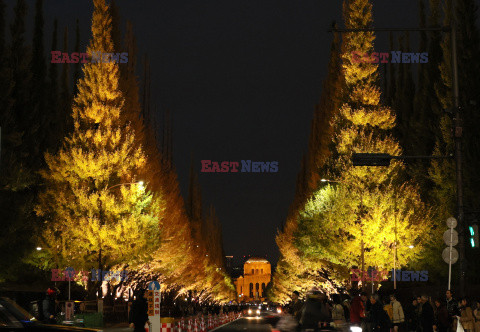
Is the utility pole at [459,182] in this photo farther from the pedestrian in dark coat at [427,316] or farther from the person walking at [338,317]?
the person walking at [338,317]

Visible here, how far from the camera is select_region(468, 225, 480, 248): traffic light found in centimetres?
1680

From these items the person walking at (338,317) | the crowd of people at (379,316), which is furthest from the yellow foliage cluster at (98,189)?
the crowd of people at (379,316)

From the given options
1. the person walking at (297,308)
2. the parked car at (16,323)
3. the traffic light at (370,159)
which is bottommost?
the person walking at (297,308)

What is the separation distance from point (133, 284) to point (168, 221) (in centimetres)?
551

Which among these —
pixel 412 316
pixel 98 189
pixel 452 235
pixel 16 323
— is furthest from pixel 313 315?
pixel 98 189

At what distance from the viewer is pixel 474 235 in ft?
55.5

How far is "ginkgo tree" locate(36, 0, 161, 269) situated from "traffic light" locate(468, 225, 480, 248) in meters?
26.5

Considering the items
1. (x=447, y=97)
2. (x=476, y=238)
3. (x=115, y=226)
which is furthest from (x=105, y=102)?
(x=476, y=238)

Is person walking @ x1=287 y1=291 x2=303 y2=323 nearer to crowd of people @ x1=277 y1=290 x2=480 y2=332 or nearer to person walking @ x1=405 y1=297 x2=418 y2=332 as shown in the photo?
crowd of people @ x1=277 y1=290 x2=480 y2=332

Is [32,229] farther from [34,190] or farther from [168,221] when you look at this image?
[168,221]

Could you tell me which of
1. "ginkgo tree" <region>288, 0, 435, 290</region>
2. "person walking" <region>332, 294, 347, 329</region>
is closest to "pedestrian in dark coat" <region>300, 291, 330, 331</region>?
"person walking" <region>332, 294, 347, 329</region>

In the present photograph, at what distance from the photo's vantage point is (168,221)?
53062 millimetres

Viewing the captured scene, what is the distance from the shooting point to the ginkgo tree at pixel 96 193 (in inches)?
1594

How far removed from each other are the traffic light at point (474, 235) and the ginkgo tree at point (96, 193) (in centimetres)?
2649
